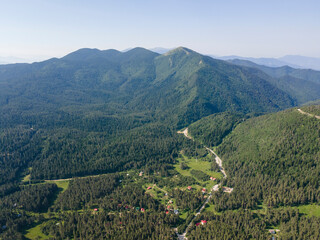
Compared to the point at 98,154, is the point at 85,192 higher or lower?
lower

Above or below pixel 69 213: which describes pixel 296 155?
above

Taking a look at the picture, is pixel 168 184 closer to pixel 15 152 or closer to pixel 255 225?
pixel 255 225

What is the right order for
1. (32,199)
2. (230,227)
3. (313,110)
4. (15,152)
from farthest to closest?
(15,152)
(313,110)
(32,199)
(230,227)

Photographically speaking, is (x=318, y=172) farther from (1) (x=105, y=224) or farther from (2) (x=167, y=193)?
(1) (x=105, y=224)

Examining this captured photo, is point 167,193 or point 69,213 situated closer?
point 69,213

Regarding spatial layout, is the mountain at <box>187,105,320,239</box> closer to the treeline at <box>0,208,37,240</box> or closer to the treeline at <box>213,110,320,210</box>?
the treeline at <box>213,110,320,210</box>

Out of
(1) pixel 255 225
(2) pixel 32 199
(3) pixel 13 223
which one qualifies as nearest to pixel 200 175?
(1) pixel 255 225

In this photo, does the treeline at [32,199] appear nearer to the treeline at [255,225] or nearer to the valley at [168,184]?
the valley at [168,184]

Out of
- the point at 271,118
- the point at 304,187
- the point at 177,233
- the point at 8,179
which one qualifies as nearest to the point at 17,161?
the point at 8,179

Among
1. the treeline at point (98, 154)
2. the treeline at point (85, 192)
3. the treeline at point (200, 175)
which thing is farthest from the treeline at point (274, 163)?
the treeline at point (85, 192)

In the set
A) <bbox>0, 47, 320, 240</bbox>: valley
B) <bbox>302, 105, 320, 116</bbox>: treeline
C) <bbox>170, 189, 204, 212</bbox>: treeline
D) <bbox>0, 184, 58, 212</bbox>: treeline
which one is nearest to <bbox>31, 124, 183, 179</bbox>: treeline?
<bbox>0, 47, 320, 240</bbox>: valley

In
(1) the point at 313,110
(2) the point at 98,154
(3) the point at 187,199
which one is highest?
(1) the point at 313,110
